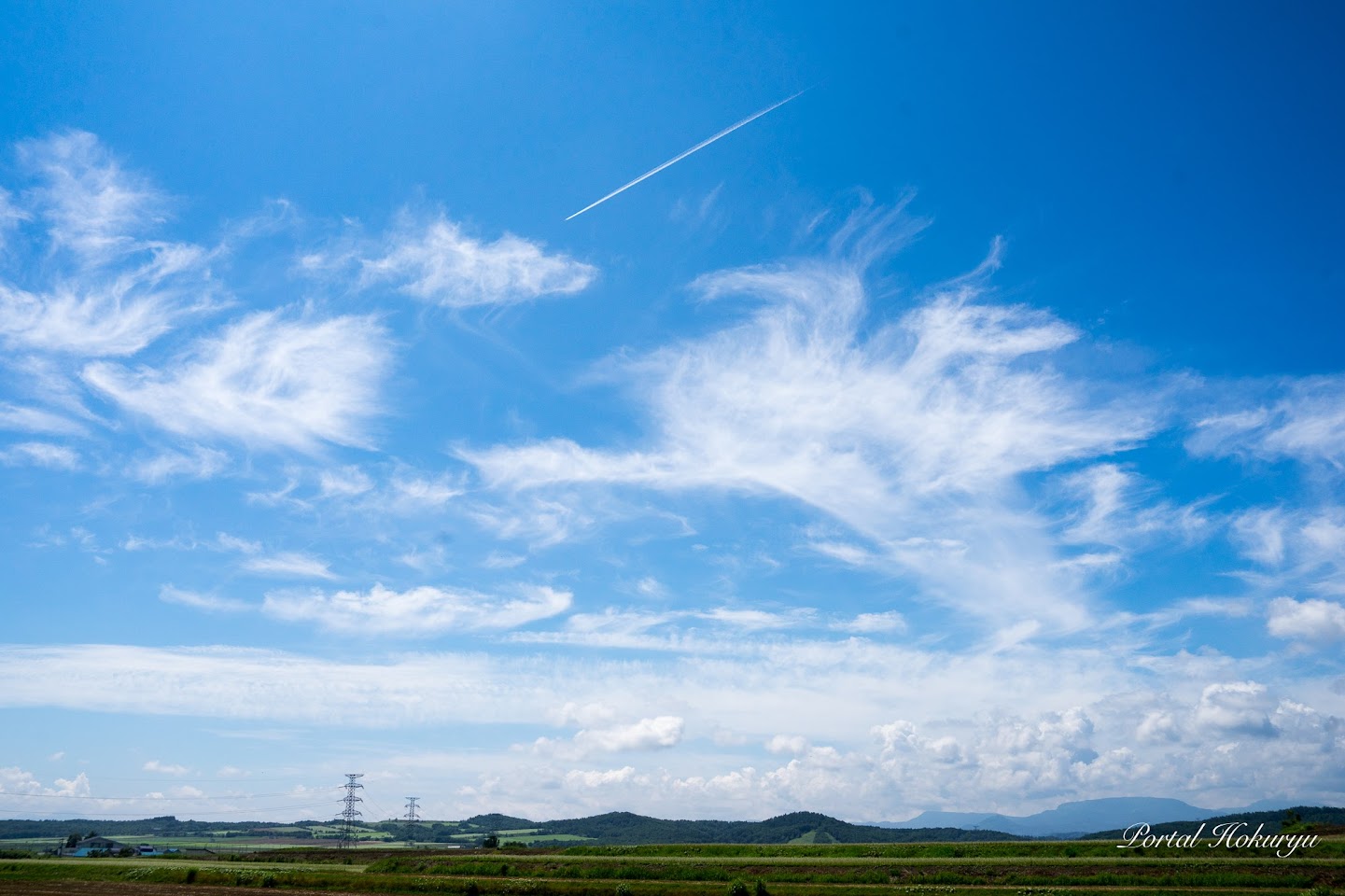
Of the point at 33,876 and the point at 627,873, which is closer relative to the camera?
the point at 627,873

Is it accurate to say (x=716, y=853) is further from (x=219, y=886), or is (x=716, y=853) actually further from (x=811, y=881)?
(x=219, y=886)

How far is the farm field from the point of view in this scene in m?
65.4

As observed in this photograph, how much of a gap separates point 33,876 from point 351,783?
263 ft

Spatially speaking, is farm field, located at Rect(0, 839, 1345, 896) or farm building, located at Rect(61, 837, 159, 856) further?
farm building, located at Rect(61, 837, 159, 856)

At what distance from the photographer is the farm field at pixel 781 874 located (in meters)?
65.4

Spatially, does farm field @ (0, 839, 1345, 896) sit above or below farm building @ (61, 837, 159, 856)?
above

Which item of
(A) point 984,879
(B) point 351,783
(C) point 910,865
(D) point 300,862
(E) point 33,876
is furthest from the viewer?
(B) point 351,783

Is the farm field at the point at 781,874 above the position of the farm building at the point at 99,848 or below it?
above

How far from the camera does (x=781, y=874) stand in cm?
Result: 8300

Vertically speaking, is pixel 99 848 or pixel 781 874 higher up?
pixel 781 874

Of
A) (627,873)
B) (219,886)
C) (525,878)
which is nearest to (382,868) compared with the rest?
(219,886)

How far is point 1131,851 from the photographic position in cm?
8356

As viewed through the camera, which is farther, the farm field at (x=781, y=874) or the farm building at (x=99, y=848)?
the farm building at (x=99, y=848)

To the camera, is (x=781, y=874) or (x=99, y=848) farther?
(x=99, y=848)
